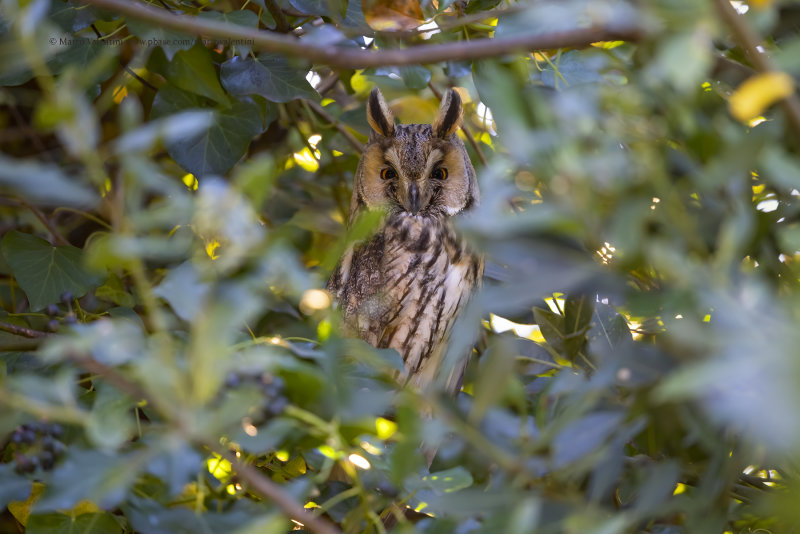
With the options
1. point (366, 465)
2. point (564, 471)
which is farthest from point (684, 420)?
point (366, 465)

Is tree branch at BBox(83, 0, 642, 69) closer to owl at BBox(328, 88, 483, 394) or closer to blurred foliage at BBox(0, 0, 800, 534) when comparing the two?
blurred foliage at BBox(0, 0, 800, 534)

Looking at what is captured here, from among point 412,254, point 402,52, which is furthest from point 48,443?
point 412,254

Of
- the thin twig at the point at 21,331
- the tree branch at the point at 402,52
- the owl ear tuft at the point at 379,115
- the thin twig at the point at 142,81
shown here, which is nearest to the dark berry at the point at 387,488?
the tree branch at the point at 402,52

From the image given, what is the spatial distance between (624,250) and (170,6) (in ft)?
3.69

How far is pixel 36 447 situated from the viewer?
0.83 m

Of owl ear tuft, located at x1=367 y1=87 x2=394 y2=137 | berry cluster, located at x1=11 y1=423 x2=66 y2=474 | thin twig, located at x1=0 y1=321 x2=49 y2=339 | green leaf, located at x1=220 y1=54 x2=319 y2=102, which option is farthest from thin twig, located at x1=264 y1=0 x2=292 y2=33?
berry cluster, located at x1=11 y1=423 x2=66 y2=474

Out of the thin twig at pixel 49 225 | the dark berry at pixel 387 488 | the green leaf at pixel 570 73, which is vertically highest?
the green leaf at pixel 570 73

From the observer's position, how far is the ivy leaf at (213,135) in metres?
1.33

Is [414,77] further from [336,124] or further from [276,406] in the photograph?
[276,406]

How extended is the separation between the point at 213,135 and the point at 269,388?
0.77 metres

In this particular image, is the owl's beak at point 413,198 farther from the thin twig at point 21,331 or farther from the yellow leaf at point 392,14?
the thin twig at point 21,331

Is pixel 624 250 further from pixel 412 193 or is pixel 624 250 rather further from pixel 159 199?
pixel 159 199

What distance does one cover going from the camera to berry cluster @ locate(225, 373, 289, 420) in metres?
0.69

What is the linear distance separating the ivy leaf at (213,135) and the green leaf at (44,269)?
25 centimetres
